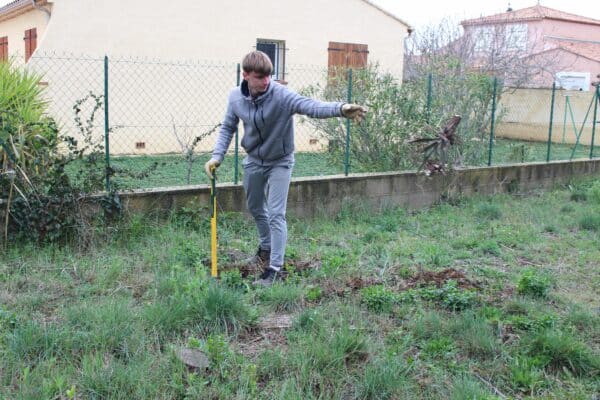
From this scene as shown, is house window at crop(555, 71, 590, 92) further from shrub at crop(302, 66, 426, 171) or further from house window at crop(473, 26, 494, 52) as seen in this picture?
shrub at crop(302, 66, 426, 171)

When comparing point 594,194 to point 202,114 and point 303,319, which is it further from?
point 202,114

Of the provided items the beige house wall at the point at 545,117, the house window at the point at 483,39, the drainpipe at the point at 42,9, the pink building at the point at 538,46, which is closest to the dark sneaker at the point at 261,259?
the drainpipe at the point at 42,9

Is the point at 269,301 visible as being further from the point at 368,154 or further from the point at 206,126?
the point at 206,126

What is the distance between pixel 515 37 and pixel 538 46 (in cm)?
543

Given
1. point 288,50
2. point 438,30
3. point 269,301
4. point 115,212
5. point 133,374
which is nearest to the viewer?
point 133,374

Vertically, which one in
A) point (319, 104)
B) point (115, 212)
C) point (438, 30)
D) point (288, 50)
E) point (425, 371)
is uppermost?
point (438, 30)

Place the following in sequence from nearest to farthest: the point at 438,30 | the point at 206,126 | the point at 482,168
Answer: the point at 482,168
the point at 206,126
the point at 438,30

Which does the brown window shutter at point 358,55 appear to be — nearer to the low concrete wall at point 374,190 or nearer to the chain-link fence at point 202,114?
the chain-link fence at point 202,114

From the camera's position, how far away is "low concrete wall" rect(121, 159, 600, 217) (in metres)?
6.87

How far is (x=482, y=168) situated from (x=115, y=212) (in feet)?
19.0

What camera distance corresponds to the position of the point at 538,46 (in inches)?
1085

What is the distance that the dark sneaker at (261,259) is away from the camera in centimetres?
560

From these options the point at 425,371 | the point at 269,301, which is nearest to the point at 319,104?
the point at 269,301

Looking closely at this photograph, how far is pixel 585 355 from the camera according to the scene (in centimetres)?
388
